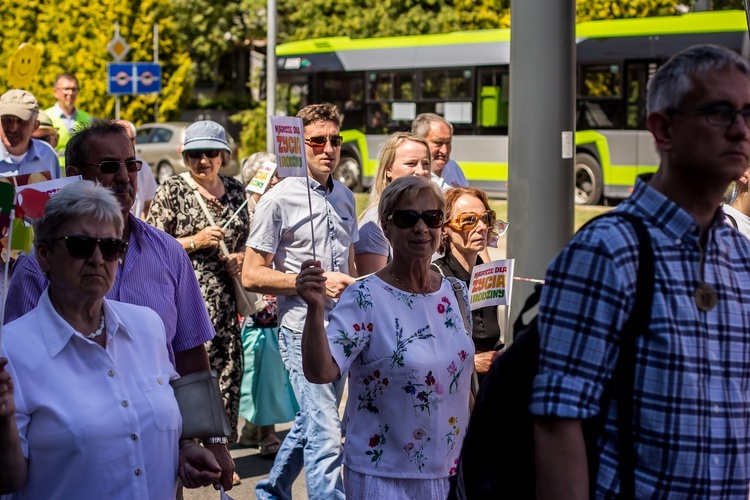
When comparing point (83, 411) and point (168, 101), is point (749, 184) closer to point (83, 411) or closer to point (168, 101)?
point (83, 411)

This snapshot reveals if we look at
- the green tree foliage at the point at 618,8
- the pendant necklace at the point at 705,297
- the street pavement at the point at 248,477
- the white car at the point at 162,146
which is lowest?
the street pavement at the point at 248,477

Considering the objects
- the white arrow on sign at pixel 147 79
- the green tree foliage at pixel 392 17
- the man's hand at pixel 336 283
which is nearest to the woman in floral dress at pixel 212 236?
the man's hand at pixel 336 283

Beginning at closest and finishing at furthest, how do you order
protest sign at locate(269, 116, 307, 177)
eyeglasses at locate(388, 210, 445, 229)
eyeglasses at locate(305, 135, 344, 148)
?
eyeglasses at locate(388, 210, 445, 229) < protest sign at locate(269, 116, 307, 177) < eyeglasses at locate(305, 135, 344, 148)

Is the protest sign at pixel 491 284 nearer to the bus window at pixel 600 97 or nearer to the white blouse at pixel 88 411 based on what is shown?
the white blouse at pixel 88 411

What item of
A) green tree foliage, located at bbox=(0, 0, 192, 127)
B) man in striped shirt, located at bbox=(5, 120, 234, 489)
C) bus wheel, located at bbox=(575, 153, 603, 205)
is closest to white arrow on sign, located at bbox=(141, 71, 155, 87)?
bus wheel, located at bbox=(575, 153, 603, 205)

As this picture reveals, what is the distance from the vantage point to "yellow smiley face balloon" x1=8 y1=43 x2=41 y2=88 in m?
11.3

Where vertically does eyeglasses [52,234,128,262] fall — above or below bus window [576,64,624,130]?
below

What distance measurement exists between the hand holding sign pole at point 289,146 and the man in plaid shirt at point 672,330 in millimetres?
1930

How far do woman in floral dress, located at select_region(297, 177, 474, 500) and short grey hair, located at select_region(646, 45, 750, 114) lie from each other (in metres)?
1.58

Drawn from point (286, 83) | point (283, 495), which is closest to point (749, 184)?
point (283, 495)

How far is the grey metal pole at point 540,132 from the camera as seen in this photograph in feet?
25.4

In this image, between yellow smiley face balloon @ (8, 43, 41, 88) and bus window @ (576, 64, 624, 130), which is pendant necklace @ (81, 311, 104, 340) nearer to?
yellow smiley face balloon @ (8, 43, 41, 88)

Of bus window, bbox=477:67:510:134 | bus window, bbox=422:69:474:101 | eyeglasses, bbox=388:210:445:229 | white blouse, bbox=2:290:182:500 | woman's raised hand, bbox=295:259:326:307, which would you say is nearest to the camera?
white blouse, bbox=2:290:182:500

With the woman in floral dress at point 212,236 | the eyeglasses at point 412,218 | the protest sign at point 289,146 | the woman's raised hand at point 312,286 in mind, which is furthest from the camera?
the woman in floral dress at point 212,236
